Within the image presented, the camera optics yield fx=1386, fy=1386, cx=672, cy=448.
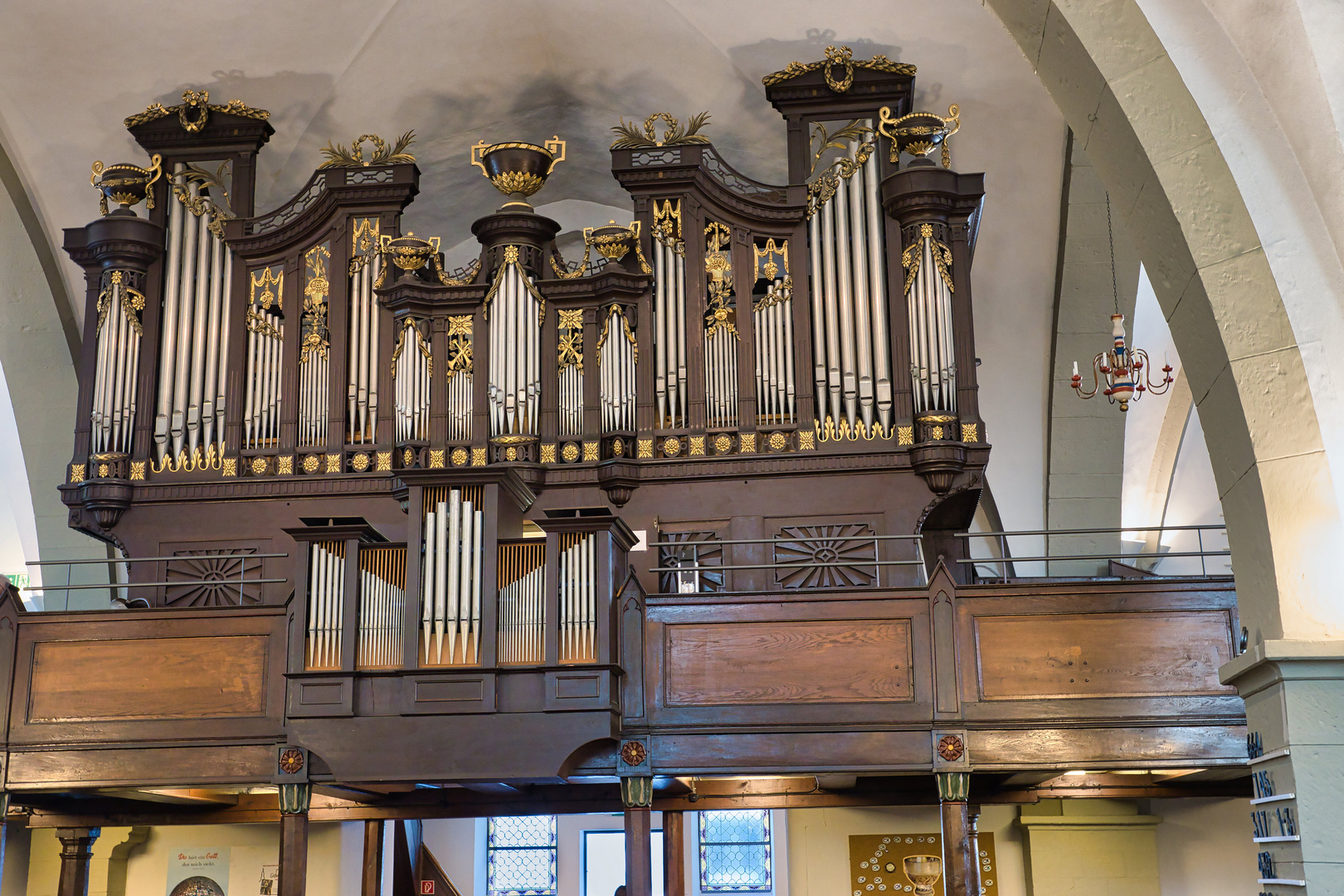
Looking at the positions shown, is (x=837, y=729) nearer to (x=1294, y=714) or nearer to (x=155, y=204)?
(x=1294, y=714)

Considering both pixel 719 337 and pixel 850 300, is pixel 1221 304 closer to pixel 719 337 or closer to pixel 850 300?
pixel 850 300

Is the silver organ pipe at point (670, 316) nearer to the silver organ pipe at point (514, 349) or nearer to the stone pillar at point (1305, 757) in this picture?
the silver organ pipe at point (514, 349)

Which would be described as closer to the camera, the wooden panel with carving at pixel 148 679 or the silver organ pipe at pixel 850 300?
the wooden panel with carving at pixel 148 679

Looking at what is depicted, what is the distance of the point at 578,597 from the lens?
9.46 meters

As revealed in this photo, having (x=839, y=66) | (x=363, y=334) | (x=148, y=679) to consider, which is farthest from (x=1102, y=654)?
(x=148, y=679)

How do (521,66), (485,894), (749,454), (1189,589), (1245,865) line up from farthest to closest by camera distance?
1. (485,894)
2. (521,66)
3. (1245,865)
4. (749,454)
5. (1189,589)

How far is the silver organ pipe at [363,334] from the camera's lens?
11.5m

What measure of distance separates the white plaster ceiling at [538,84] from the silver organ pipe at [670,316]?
2316 millimetres

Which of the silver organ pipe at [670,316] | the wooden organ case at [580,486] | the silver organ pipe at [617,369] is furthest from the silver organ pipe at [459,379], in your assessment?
the silver organ pipe at [670,316]

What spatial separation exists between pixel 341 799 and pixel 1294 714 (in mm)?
8679

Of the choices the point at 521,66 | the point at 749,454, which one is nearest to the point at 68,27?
the point at 521,66

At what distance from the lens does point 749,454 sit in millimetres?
10914

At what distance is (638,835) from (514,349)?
4106mm

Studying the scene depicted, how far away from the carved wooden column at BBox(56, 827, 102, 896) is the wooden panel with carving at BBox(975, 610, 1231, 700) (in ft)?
25.0
